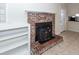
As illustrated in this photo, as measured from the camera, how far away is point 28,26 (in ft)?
5.98

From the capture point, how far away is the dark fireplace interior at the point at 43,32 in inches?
74.9

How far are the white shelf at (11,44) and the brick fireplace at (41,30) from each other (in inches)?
5.9

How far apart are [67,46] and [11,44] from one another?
949 mm

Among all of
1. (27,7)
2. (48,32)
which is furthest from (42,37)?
(27,7)

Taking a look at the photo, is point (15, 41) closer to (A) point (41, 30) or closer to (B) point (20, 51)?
(B) point (20, 51)

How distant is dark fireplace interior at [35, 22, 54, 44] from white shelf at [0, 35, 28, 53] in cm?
25

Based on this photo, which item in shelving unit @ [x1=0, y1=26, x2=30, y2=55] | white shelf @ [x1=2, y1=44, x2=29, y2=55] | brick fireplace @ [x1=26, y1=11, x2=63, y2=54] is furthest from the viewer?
brick fireplace @ [x1=26, y1=11, x2=63, y2=54]

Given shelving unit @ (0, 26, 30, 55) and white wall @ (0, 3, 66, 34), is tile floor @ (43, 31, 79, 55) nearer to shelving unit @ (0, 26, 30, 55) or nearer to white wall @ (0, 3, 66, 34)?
shelving unit @ (0, 26, 30, 55)

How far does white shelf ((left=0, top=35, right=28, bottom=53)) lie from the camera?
1.65 m

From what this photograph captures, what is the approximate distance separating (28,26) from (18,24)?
0.18 meters

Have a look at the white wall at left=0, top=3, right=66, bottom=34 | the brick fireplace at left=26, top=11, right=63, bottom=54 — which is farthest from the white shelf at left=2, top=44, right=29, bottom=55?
the white wall at left=0, top=3, right=66, bottom=34

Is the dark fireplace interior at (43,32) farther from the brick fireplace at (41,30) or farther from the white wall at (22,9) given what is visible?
the white wall at (22,9)
